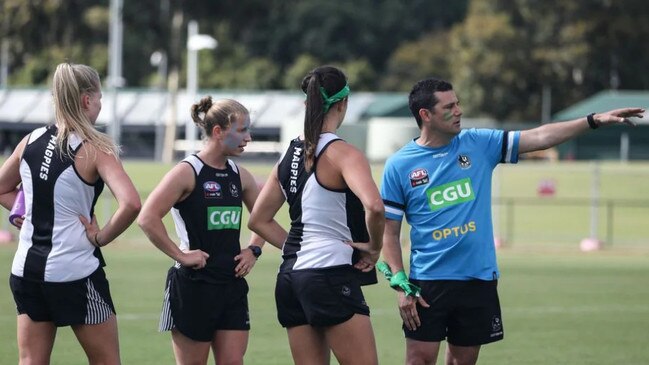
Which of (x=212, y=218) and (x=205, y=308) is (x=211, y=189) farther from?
(x=205, y=308)

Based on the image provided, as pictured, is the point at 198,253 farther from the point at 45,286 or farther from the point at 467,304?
the point at 467,304

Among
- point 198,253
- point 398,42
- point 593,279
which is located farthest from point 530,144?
point 398,42

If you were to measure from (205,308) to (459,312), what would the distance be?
62.4 inches

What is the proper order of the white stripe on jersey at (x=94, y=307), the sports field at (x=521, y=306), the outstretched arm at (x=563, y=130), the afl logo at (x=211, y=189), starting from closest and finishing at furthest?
1. the white stripe on jersey at (x=94, y=307)
2. the afl logo at (x=211, y=189)
3. the outstretched arm at (x=563, y=130)
4. the sports field at (x=521, y=306)

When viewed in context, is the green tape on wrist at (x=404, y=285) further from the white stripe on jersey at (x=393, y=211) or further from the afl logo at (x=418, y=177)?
the afl logo at (x=418, y=177)

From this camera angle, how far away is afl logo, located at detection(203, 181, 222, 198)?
8.01 metres

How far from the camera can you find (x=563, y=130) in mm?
8312

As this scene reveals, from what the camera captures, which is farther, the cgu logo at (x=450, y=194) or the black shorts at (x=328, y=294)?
the cgu logo at (x=450, y=194)

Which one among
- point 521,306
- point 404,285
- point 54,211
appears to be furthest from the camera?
point 521,306

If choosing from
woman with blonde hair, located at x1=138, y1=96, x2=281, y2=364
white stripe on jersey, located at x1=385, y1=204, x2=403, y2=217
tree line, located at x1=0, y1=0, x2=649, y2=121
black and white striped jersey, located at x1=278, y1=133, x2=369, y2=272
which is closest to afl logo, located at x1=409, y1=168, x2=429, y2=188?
white stripe on jersey, located at x1=385, y1=204, x2=403, y2=217

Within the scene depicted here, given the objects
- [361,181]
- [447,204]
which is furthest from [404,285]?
[361,181]

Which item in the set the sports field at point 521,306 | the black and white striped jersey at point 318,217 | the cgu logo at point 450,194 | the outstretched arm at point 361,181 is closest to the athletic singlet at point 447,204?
the cgu logo at point 450,194

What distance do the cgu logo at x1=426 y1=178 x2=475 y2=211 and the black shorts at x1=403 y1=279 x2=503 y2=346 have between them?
48 centimetres

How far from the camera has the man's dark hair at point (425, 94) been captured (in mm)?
8320
